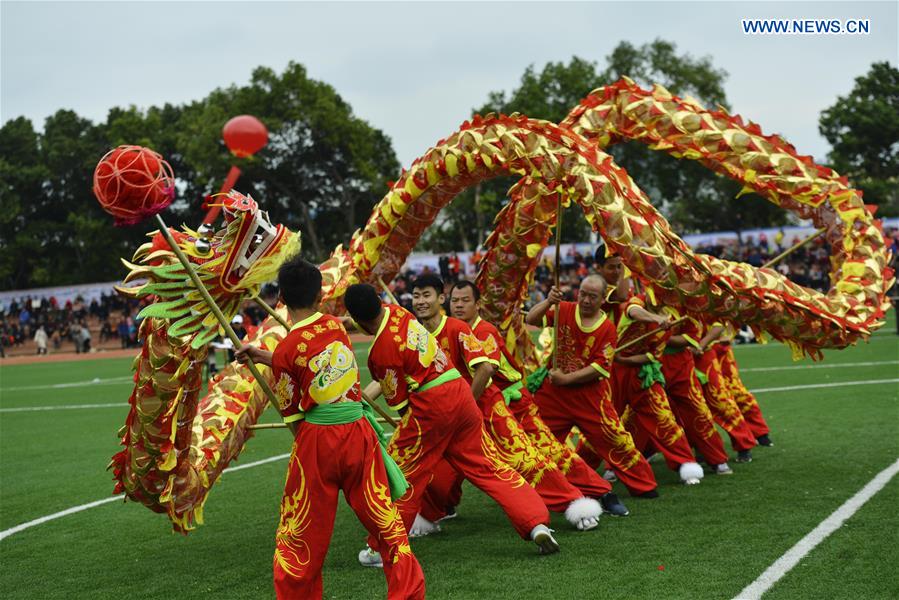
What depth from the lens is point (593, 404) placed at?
23.6ft

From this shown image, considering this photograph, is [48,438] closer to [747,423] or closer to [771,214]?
[747,423]

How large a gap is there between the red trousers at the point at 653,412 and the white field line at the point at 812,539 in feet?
4.57

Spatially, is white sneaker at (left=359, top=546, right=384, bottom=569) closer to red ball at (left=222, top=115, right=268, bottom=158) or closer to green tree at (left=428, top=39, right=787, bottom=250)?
red ball at (left=222, top=115, right=268, bottom=158)

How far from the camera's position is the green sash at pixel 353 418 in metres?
4.69

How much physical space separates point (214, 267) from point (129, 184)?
0.79 m

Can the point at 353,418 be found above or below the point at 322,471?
above

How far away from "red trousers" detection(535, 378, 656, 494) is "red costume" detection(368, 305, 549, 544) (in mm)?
1415

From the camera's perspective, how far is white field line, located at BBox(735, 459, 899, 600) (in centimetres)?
495

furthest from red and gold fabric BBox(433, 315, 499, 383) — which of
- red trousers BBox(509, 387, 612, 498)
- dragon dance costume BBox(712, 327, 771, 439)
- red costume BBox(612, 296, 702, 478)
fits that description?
dragon dance costume BBox(712, 327, 771, 439)

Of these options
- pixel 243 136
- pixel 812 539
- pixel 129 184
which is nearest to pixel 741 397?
pixel 812 539

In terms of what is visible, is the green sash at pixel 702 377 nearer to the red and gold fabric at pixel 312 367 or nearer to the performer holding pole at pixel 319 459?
the performer holding pole at pixel 319 459

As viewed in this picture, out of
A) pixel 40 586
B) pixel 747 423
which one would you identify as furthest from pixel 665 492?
pixel 40 586

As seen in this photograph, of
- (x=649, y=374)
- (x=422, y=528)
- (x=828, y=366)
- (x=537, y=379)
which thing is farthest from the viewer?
(x=828, y=366)

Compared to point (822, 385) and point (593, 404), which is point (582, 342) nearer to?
point (593, 404)
